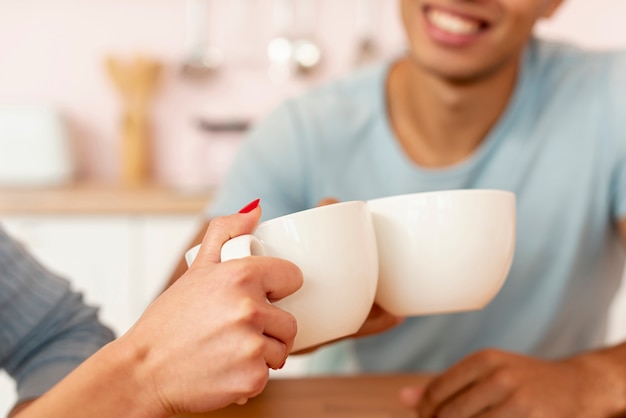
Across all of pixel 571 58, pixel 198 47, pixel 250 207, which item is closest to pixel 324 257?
pixel 250 207

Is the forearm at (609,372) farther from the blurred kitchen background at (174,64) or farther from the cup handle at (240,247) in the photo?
the blurred kitchen background at (174,64)

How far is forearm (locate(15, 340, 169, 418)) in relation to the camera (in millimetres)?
316

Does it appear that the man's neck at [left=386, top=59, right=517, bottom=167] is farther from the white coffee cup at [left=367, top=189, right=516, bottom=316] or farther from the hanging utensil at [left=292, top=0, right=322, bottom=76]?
the hanging utensil at [left=292, top=0, right=322, bottom=76]

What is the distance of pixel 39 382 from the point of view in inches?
15.8

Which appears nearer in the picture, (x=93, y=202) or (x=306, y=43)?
(x=93, y=202)

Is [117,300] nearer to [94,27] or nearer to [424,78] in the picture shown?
[424,78]

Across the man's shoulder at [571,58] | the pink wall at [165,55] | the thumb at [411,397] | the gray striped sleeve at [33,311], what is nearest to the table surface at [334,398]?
the thumb at [411,397]

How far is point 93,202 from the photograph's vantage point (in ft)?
4.94

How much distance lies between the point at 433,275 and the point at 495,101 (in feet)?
1.55

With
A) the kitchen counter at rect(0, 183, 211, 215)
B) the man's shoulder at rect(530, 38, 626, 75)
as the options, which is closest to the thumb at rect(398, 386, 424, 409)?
the man's shoulder at rect(530, 38, 626, 75)

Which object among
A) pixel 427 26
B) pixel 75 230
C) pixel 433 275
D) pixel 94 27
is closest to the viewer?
pixel 433 275

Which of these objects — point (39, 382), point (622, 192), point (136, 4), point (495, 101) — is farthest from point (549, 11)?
point (136, 4)

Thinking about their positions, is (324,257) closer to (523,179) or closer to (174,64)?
(523,179)

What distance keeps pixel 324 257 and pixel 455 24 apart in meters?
0.45
